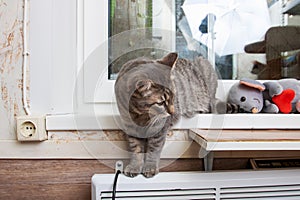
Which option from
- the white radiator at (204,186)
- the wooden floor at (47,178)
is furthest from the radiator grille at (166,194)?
the wooden floor at (47,178)

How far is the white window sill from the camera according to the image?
980 millimetres

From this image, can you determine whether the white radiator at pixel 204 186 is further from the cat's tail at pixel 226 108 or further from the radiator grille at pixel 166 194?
the cat's tail at pixel 226 108

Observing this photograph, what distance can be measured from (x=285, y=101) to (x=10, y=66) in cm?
89

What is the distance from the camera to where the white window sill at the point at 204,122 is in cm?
98

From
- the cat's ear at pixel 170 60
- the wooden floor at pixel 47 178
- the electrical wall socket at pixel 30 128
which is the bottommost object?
the wooden floor at pixel 47 178

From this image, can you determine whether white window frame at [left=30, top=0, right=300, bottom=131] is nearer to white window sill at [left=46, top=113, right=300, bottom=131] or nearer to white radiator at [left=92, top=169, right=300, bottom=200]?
white window sill at [left=46, top=113, right=300, bottom=131]

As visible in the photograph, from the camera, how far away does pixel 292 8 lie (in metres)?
1.28

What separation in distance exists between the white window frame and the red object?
0.06m

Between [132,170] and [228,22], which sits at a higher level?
[228,22]

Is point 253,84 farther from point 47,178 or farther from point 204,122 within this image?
point 47,178

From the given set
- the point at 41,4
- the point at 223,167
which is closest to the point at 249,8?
the point at 223,167

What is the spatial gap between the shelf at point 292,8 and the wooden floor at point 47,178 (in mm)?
772

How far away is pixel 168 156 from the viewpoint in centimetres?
98

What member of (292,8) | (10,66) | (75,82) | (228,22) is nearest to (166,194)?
(75,82)
